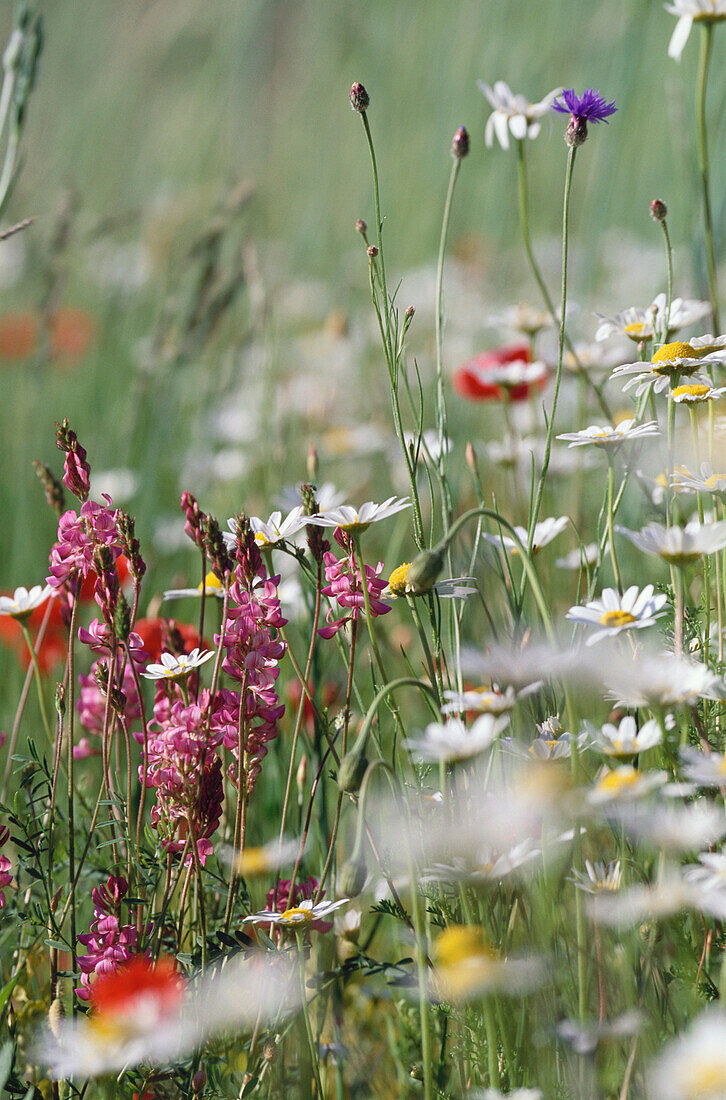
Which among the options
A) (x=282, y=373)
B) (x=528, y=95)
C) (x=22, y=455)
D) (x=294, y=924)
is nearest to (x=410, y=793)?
(x=294, y=924)

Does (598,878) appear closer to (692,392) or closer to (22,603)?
(692,392)

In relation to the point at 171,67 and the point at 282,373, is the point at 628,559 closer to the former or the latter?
the point at 282,373

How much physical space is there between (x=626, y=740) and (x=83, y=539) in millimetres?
393

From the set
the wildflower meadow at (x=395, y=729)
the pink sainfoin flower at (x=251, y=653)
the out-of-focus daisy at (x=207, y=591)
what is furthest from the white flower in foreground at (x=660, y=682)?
the out-of-focus daisy at (x=207, y=591)

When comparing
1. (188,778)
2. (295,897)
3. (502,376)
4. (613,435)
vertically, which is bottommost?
(295,897)

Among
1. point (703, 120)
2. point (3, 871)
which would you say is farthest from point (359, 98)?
point (3, 871)

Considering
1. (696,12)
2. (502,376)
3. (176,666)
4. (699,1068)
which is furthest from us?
(502,376)

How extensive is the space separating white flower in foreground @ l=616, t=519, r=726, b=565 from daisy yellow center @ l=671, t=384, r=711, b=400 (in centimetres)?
17

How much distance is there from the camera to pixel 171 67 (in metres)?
3.01

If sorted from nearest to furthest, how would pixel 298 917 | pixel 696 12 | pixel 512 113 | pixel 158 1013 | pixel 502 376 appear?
1. pixel 158 1013
2. pixel 298 917
3. pixel 696 12
4. pixel 512 113
5. pixel 502 376

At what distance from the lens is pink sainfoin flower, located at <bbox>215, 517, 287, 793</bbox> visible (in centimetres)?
70

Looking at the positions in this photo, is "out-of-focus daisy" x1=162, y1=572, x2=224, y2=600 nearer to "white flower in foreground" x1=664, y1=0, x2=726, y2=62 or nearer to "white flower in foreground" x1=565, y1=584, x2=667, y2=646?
"white flower in foreground" x1=565, y1=584, x2=667, y2=646

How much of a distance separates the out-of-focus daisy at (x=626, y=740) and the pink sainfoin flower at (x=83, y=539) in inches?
14.0

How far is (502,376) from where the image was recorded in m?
1.41
